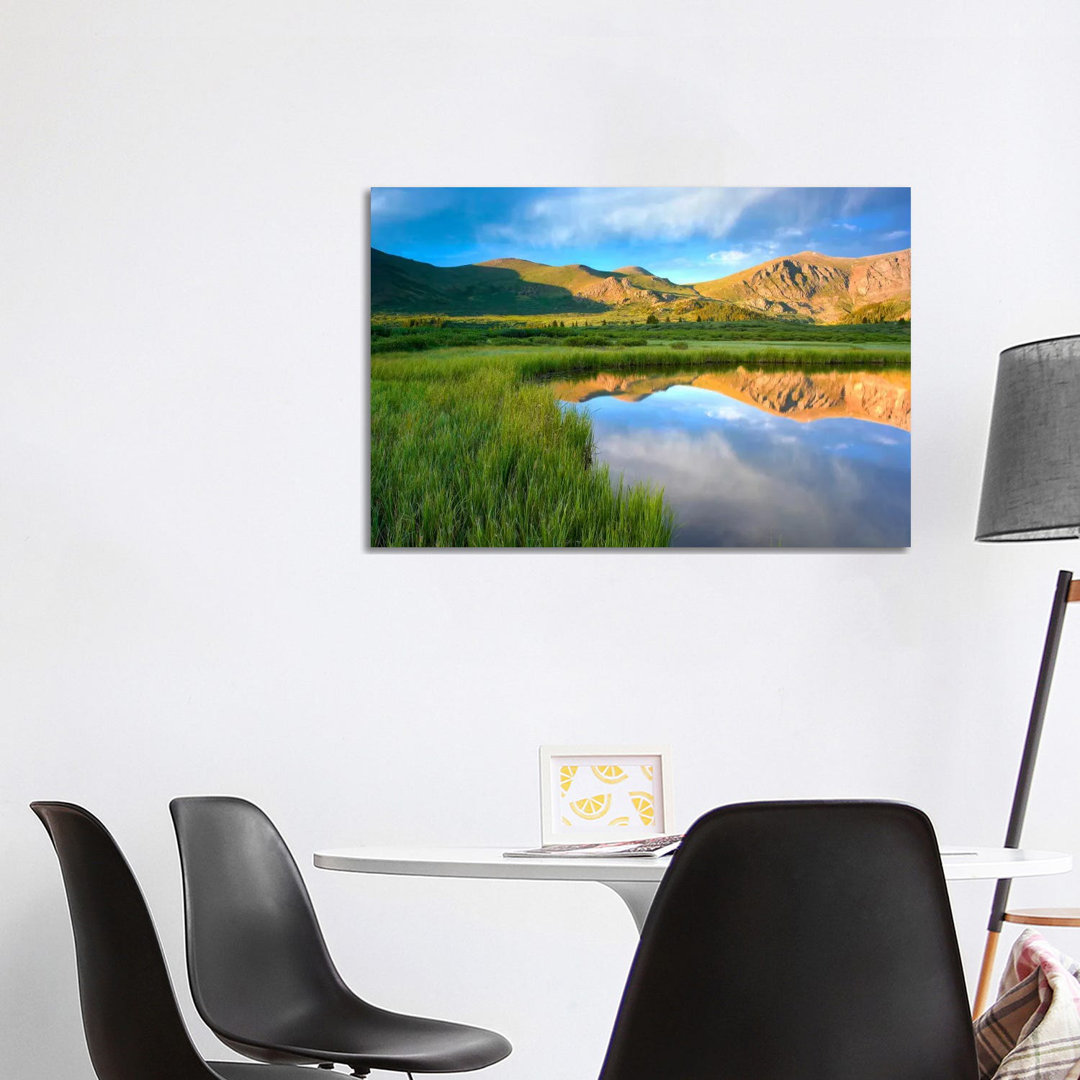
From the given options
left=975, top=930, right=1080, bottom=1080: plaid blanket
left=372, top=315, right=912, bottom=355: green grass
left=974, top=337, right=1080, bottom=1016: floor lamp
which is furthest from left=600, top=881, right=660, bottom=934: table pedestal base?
left=372, top=315, right=912, bottom=355: green grass

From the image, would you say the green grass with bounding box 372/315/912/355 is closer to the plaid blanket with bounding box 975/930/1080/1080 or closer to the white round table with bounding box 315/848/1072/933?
the white round table with bounding box 315/848/1072/933

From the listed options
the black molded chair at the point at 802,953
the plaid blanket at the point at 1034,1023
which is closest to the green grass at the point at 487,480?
the plaid blanket at the point at 1034,1023

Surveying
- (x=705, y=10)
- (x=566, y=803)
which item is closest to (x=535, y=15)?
(x=705, y=10)

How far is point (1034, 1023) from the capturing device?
144 cm

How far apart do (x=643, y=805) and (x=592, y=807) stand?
0.08 m

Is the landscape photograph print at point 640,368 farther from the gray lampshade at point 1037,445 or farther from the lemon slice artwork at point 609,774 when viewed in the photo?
the lemon slice artwork at point 609,774

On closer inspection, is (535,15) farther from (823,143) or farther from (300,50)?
(823,143)

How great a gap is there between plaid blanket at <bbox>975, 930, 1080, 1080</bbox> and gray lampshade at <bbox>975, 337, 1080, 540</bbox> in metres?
1.05

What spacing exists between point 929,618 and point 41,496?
2050mm

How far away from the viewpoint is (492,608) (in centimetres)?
285

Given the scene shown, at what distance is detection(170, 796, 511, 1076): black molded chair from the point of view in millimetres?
2031

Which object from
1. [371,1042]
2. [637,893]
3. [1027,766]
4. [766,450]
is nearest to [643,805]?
[637,893]

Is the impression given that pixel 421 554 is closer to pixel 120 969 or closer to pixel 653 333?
pixel 653 333

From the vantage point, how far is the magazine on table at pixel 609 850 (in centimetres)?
170
